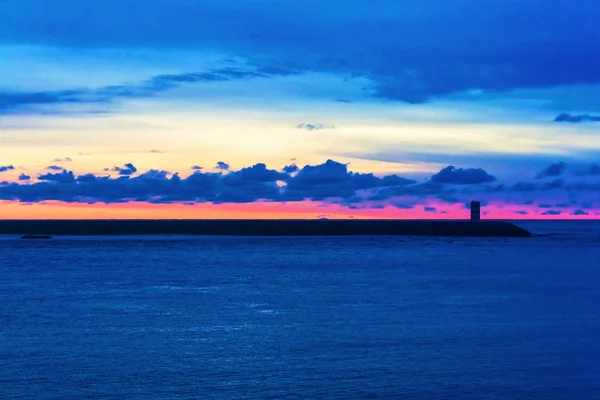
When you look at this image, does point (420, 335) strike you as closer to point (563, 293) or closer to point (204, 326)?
point (204, 326)

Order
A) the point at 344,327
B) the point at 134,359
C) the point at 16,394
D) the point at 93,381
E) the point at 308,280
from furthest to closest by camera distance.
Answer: the point at 308,280 → the point at 344,327 → the point at 134,359 → the point at 93,381 → the point at 16,394

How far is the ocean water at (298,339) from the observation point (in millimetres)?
17562

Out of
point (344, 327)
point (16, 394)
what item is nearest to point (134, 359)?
point (16, 394)

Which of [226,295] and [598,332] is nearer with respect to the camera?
[598,332]

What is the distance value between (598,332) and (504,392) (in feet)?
31.4

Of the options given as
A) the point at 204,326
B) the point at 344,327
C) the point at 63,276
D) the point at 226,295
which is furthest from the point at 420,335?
the point at 63,276

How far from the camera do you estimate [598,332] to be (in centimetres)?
2533

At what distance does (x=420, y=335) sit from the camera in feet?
80.3

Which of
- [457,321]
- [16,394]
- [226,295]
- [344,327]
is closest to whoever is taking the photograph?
[16,394]

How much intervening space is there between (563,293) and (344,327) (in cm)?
1622

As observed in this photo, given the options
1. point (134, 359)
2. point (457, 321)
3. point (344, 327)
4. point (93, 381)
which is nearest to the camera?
point (93, 381)

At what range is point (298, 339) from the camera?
78.6 ft

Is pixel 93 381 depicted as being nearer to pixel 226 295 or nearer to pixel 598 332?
pixel 598 332

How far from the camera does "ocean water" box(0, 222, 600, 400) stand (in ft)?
57.6
